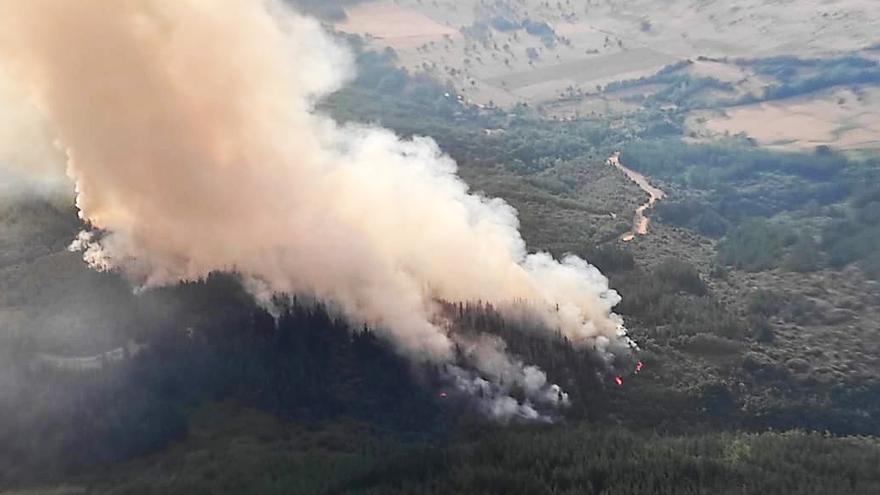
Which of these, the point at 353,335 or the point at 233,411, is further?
the point at 353,335

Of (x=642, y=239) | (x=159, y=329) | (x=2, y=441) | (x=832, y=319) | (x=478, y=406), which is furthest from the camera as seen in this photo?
(x=642, y=239)

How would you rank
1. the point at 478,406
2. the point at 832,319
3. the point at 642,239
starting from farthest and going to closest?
the point at 642,239 → the point at 832,319 → the point at 478,406

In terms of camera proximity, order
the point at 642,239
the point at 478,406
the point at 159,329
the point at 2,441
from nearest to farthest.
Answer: the point at 2,441
the point at 478,406
the point at 159,329
the point at 642,239

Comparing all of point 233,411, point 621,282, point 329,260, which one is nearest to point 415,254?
point 329,260

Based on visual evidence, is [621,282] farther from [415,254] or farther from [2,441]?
[2,441]

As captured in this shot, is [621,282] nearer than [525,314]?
No

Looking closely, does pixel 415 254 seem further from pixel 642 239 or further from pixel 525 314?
pixel 642 239

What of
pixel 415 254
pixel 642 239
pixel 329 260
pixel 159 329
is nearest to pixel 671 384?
pixel 415 254

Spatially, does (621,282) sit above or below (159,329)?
above

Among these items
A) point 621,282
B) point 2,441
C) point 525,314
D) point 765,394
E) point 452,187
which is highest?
point 452,187
